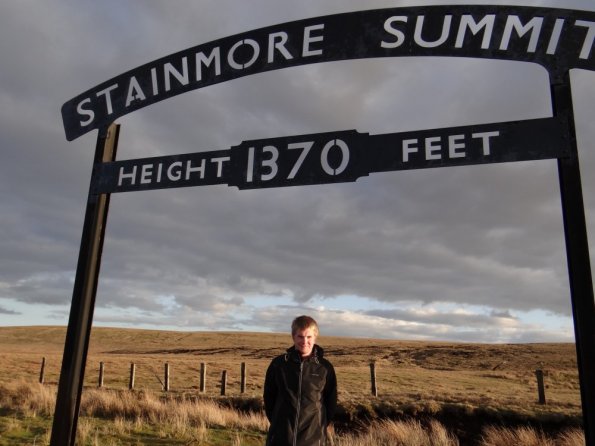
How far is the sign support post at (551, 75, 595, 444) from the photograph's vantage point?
12.4 ft

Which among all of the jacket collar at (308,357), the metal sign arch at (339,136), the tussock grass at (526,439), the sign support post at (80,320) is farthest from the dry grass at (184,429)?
the jacket collar at (308,357)

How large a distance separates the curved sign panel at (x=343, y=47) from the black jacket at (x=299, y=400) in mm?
3022

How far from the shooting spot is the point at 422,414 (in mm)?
12797

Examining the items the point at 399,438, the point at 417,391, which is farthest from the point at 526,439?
the point at 417,391

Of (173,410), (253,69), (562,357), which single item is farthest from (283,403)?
(562,357)

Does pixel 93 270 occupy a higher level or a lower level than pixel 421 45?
lower

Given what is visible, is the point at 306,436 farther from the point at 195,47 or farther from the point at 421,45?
the point at 195,47

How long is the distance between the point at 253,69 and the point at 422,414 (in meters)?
10.3

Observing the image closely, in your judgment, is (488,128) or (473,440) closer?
(488,128)

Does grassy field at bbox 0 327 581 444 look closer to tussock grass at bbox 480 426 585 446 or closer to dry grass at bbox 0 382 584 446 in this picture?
dry grass at bbox 0 382 584 446

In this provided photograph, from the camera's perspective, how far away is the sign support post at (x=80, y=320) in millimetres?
5121

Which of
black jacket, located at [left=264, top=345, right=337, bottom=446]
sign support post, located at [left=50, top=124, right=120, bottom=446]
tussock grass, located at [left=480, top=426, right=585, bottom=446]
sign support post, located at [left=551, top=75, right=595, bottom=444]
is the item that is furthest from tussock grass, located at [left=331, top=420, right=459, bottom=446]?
sign support post, located at [left=551, top=75, right=595, bottom=444]

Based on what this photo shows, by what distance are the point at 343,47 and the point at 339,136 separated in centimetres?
102

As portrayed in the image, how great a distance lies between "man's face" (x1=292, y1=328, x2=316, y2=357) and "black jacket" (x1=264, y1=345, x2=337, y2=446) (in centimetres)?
7
